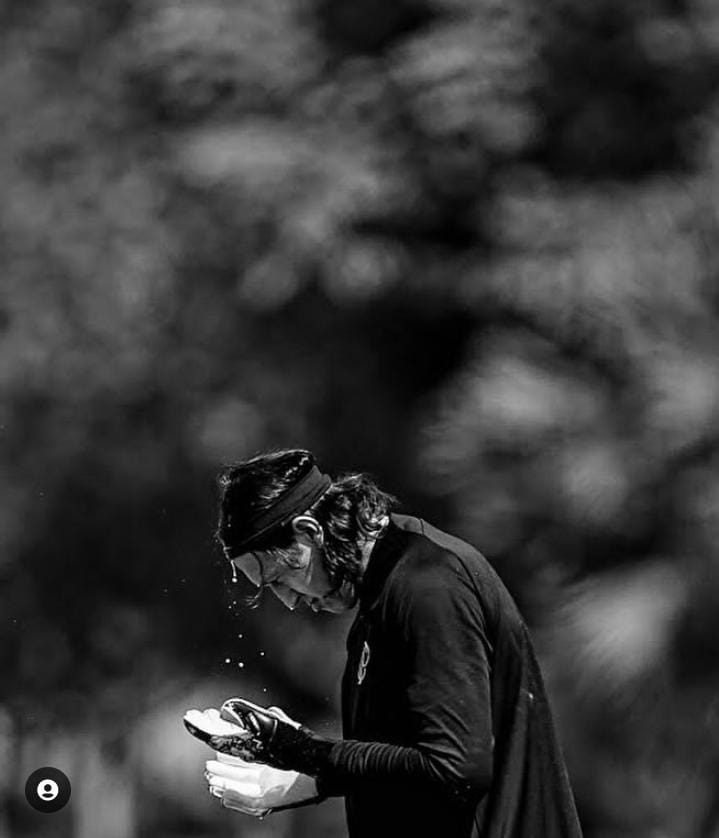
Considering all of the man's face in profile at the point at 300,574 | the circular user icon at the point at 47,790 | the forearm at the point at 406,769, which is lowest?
the circular user icon at the point at 47,790

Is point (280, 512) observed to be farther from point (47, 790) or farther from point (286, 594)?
point (47, 790)

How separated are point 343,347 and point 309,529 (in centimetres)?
433

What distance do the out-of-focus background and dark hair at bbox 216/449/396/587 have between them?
325 centimetres

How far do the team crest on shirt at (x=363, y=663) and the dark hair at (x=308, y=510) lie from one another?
3.1 inches

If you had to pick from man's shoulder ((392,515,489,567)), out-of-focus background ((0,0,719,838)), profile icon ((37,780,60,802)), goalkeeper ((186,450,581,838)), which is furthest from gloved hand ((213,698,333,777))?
out-of-focus background ((0,0,719,838))

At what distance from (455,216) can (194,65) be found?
114cm

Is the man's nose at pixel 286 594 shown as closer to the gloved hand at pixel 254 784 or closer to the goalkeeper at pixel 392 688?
the goalkeeper at pixel 392 688

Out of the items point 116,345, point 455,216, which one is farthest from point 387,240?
point 116,345

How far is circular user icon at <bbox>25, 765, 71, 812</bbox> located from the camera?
2404 mm

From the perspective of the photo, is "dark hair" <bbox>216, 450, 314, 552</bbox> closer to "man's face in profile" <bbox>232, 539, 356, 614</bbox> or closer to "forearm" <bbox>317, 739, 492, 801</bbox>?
"man's face in profile" <bbox>232, 539, 356, 614</bbox>

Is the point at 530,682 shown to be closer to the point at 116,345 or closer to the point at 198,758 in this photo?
the point at 198,758

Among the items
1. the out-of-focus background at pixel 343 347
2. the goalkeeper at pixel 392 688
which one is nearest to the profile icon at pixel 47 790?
the goalkeeper at pixel 392 688

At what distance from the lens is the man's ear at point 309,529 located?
2076mm

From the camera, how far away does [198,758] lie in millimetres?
6266
